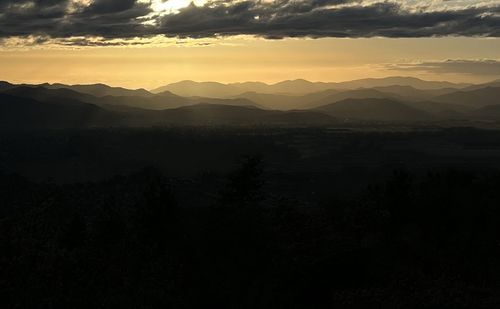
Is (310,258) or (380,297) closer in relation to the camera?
(380,297)

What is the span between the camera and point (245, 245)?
22922 millimetres

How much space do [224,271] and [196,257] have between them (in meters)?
2.27

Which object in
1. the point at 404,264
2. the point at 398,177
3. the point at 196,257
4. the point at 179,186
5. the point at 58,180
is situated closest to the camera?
the point at 196,257

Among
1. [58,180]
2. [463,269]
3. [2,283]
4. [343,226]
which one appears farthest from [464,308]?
[58,180]

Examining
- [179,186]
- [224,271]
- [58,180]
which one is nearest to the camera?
[224,271]

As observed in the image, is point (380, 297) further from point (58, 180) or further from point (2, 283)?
point (58, 180)

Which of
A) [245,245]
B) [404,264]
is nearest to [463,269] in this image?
[404,264]

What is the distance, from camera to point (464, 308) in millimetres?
16547

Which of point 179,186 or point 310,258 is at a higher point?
point 310,258

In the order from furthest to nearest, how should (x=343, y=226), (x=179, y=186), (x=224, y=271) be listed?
(x=179, y=186), (x=343, y=226), (x=224, y=271)

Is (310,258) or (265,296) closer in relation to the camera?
(265,296)

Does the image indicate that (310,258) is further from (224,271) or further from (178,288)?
(178,288)

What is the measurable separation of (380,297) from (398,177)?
94.5 ft

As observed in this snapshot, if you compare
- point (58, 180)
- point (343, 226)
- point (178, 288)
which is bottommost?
point (58, 180)
